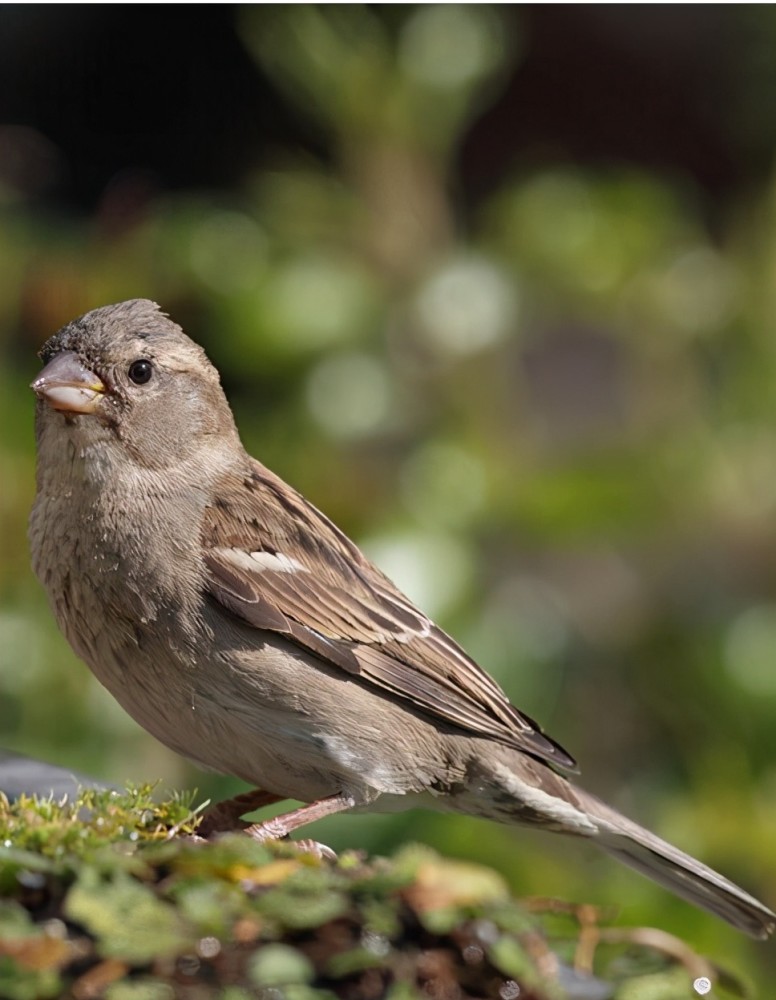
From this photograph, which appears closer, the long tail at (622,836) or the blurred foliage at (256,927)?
the blurred foliage at (256,927)

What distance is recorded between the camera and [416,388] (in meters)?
4.25

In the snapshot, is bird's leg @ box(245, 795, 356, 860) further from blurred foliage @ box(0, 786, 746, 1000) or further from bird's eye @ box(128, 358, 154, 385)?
bird's eye @ box(128, 358, 154, 385)

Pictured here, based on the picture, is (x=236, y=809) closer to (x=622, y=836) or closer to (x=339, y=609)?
(x=339, y=609)

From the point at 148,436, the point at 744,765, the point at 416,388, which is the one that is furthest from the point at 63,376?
the point at 744,765

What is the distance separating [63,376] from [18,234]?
2.24 m

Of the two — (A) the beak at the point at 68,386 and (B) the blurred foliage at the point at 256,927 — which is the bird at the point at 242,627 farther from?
(B) the blurred foliage at the point at 256,927

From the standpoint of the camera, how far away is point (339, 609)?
2.54 m

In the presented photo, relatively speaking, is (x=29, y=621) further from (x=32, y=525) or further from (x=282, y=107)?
(x=282, y=107)

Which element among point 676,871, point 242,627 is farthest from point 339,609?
point 676,871

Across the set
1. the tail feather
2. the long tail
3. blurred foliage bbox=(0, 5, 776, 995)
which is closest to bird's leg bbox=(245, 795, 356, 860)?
the long tail

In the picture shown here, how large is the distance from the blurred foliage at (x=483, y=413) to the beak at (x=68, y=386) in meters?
1.50

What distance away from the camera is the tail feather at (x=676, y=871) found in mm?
2643

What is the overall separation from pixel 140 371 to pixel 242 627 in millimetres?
451

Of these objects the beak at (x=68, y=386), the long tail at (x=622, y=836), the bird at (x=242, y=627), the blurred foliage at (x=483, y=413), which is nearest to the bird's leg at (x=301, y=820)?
the bird at (x=242, y=627)
